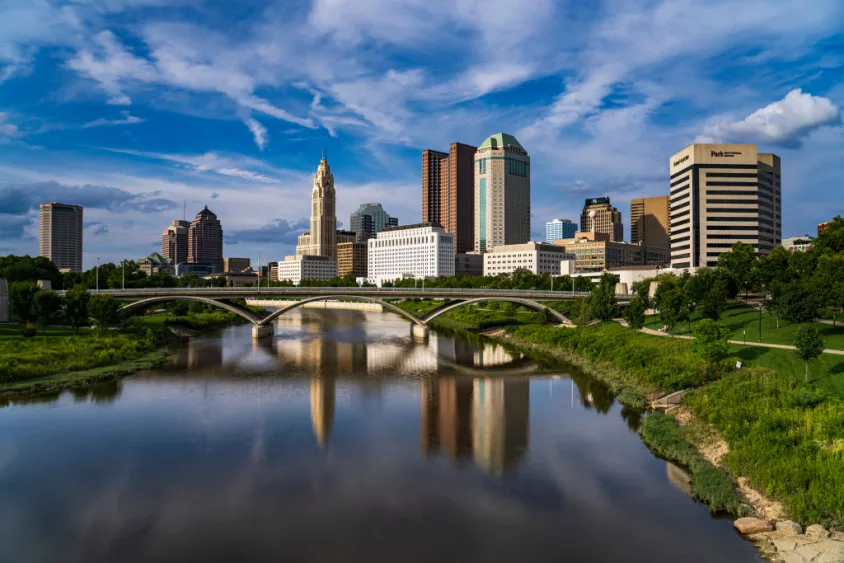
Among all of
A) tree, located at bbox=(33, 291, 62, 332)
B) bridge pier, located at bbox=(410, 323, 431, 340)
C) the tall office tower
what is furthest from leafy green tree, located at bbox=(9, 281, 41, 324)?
the tall office tower

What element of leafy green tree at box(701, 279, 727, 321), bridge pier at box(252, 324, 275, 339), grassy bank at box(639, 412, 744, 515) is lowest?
grassy bank at box(639, 412, 744, 515)

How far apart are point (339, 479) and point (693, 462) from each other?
52.4 feet

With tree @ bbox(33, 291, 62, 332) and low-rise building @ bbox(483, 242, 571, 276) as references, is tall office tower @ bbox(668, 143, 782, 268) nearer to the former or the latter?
low-rise building @ bbox(483, 242, 571, 276)

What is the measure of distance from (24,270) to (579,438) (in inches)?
3730

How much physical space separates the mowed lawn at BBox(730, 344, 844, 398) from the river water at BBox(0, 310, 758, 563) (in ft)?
32.8

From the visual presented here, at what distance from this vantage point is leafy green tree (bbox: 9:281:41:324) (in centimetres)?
5862

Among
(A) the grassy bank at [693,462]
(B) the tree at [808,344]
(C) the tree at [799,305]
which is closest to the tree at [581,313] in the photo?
(C) the tree at [799,305]

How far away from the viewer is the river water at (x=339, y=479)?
18.0 meters

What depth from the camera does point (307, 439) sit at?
29.4m

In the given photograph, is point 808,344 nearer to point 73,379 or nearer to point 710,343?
point 710,343

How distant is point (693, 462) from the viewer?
79.4ft

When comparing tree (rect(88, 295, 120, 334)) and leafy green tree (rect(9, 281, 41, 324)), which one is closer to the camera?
leafy green tree (rect(9, 281, 41, 324))

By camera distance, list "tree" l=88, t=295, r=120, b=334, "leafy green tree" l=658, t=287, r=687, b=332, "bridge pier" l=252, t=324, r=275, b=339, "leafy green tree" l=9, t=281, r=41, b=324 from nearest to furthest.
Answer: "leafy green tree" l=658, t=287, r=687, b=332 < "leafy green tree" l=9, t=281, r=41, b=324 < "tree" l=88, t=295, r=120, b=334 < "bridge pier" l=252, t=324, r=275, b=339

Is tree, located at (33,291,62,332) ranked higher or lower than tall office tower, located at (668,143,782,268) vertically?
lower
